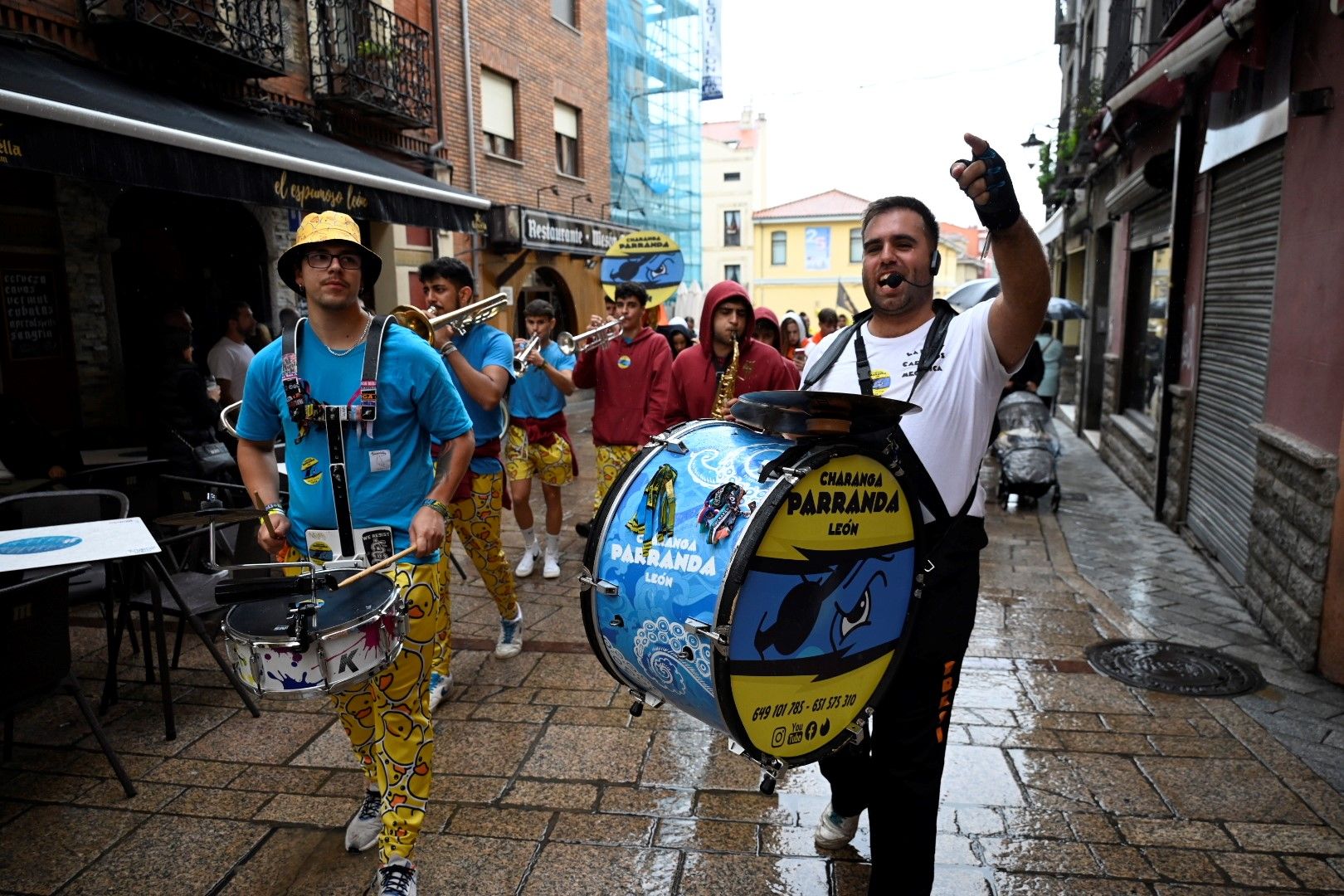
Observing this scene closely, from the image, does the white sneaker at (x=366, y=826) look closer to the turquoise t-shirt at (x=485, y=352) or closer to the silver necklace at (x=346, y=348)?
the silver necklace at (x=346, y=348)

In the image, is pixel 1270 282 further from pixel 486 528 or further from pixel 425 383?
pixel 425 383

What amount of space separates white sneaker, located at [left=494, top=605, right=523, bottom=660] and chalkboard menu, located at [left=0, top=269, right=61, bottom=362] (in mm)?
6203

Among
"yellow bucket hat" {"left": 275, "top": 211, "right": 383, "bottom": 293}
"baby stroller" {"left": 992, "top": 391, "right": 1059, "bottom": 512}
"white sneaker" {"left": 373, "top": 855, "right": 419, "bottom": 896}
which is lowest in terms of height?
"white sneaker" {"left": 373, "top": 855, "right": 419, "bottom": 896}

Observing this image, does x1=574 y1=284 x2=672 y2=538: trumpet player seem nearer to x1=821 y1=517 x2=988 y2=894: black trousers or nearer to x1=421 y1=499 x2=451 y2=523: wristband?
x1=421 y1=499 x2=451 y2=523: wristband

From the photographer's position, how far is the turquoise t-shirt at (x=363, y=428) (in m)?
2.72

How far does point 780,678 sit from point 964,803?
5.22ft

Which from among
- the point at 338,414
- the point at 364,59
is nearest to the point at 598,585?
the point at 338,414

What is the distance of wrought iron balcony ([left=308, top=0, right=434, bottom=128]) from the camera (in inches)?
420

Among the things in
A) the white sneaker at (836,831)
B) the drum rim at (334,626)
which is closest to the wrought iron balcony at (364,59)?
the drum rim at (334,626)

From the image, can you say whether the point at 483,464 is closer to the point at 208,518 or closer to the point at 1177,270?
the point at 208,518

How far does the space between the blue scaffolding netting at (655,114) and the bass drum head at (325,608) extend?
18.7 meters

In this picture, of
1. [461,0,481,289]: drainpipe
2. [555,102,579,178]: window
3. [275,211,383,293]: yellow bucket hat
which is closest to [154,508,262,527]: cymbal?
[275,211,383,293]: yellow bucket hat

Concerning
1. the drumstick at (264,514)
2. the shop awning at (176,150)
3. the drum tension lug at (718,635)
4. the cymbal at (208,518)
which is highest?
the shop awning at (176,150)

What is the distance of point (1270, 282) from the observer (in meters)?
5.73
